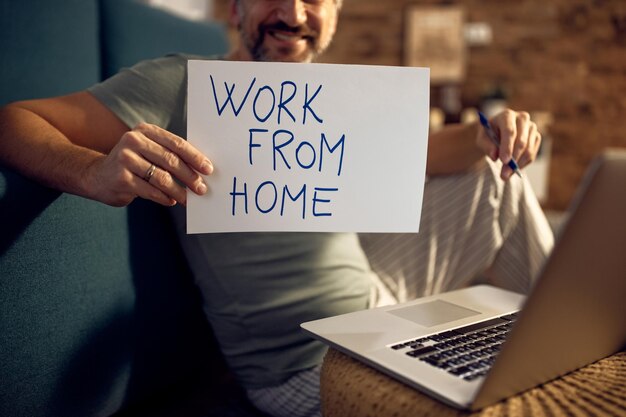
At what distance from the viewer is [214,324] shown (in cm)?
89

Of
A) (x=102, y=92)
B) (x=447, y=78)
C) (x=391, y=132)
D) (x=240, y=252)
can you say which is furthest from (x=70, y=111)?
(x=447, y=78)

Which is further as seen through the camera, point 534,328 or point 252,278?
Result: point 252,278

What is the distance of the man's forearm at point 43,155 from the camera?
0.62 metres

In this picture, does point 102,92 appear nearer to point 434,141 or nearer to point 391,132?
point 391,132

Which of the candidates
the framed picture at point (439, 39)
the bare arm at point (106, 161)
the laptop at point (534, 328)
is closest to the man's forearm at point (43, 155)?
the bare arm at point (106, 161)

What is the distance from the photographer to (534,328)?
412 millimetres

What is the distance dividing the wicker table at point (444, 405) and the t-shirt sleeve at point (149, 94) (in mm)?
481

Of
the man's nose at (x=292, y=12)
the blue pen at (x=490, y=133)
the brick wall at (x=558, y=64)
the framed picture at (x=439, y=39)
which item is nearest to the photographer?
the blue pen at (x=490, y=133)

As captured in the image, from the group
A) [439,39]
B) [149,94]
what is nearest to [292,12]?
[149,94]

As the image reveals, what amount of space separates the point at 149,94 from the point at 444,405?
0.63 m

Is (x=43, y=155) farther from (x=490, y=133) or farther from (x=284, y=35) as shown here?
(x=490, y=133)

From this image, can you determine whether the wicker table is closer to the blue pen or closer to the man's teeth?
the blue pen

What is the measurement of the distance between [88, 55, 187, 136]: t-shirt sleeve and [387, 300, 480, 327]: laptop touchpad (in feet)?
1.49

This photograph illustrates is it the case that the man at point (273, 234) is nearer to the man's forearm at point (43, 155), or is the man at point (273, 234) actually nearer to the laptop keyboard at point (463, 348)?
the man's forearm at point (43, 155)
